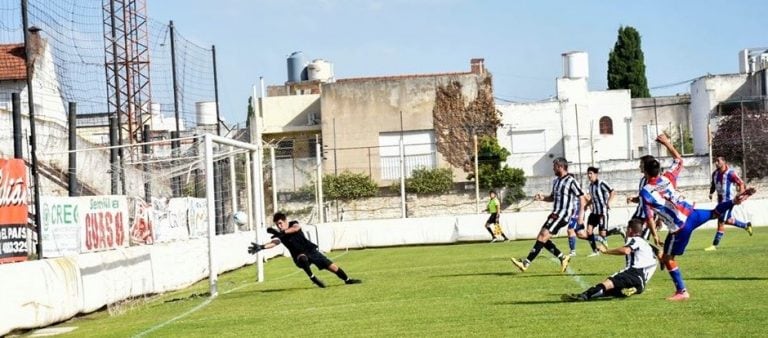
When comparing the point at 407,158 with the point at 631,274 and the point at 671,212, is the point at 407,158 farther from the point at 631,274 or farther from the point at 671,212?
the point at 631,274

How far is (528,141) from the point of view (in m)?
71.2

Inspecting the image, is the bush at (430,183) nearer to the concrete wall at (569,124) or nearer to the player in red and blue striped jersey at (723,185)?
the concrete wall at (569,124)

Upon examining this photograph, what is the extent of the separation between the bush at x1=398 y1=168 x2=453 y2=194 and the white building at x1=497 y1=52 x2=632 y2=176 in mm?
7457

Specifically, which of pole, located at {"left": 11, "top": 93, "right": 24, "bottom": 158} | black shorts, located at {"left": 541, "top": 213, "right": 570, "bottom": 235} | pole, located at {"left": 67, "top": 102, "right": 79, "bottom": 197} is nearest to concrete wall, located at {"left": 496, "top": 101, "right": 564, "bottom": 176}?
pole, located at {"left": 67, "top": 102, "right": 79, "bottom": 197}

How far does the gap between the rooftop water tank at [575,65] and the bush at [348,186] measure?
83.6 ft

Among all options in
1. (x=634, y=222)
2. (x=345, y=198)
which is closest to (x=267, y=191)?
(x=345, y=198)

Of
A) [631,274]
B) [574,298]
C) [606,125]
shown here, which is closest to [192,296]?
→ [574,298]

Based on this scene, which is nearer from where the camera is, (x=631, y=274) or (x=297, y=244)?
(x=631, y=274)

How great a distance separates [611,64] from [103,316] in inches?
3094

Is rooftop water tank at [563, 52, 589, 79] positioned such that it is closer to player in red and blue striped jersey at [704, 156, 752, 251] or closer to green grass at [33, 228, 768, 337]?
player in red and blue striped jersey at [704, 156, 752, 251]

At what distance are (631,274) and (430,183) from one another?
42242mm

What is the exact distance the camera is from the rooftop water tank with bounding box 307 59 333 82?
85625mm

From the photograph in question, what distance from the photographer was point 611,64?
95.1 metres

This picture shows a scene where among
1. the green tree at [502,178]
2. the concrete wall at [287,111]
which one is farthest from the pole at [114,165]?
the concrete wall at [287,111]
